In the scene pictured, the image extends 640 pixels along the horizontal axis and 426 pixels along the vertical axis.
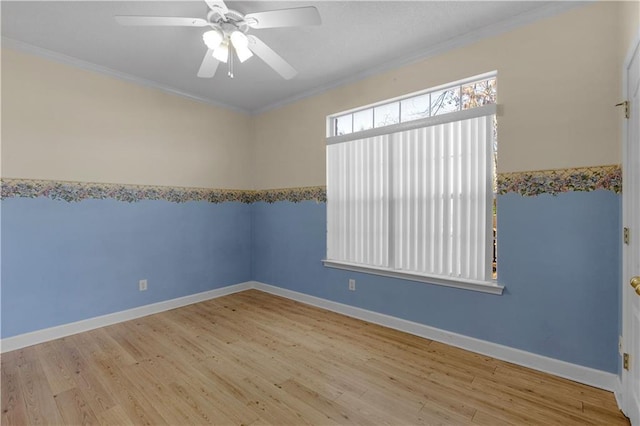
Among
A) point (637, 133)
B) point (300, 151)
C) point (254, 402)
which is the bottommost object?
point (254, 402)

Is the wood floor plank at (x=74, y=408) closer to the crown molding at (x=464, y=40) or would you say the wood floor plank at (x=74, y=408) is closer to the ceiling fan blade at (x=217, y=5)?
the ceiling fan blade at (x=217, y=5)

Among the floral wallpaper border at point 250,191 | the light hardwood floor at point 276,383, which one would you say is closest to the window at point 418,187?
the floral wallpaper border at point 250,191

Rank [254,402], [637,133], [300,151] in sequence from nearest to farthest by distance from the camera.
→ [637,133]
[254,402]
[300,151]

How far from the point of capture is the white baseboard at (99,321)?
2.70 meters

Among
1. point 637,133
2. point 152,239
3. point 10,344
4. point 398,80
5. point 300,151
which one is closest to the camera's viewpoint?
point 637,133

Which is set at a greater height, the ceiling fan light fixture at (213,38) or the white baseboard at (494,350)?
the ceiling fan light fixture at (213,38)

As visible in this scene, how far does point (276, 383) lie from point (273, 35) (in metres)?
2.77

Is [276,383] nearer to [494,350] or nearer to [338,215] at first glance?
[494,350]

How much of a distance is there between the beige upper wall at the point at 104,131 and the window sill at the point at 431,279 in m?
2.14

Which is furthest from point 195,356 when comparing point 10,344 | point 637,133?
point 637,133

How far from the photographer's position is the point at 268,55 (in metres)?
2.22

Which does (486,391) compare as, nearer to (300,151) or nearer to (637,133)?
(637,133)

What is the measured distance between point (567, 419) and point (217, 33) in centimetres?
330

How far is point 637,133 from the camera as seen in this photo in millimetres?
1676
